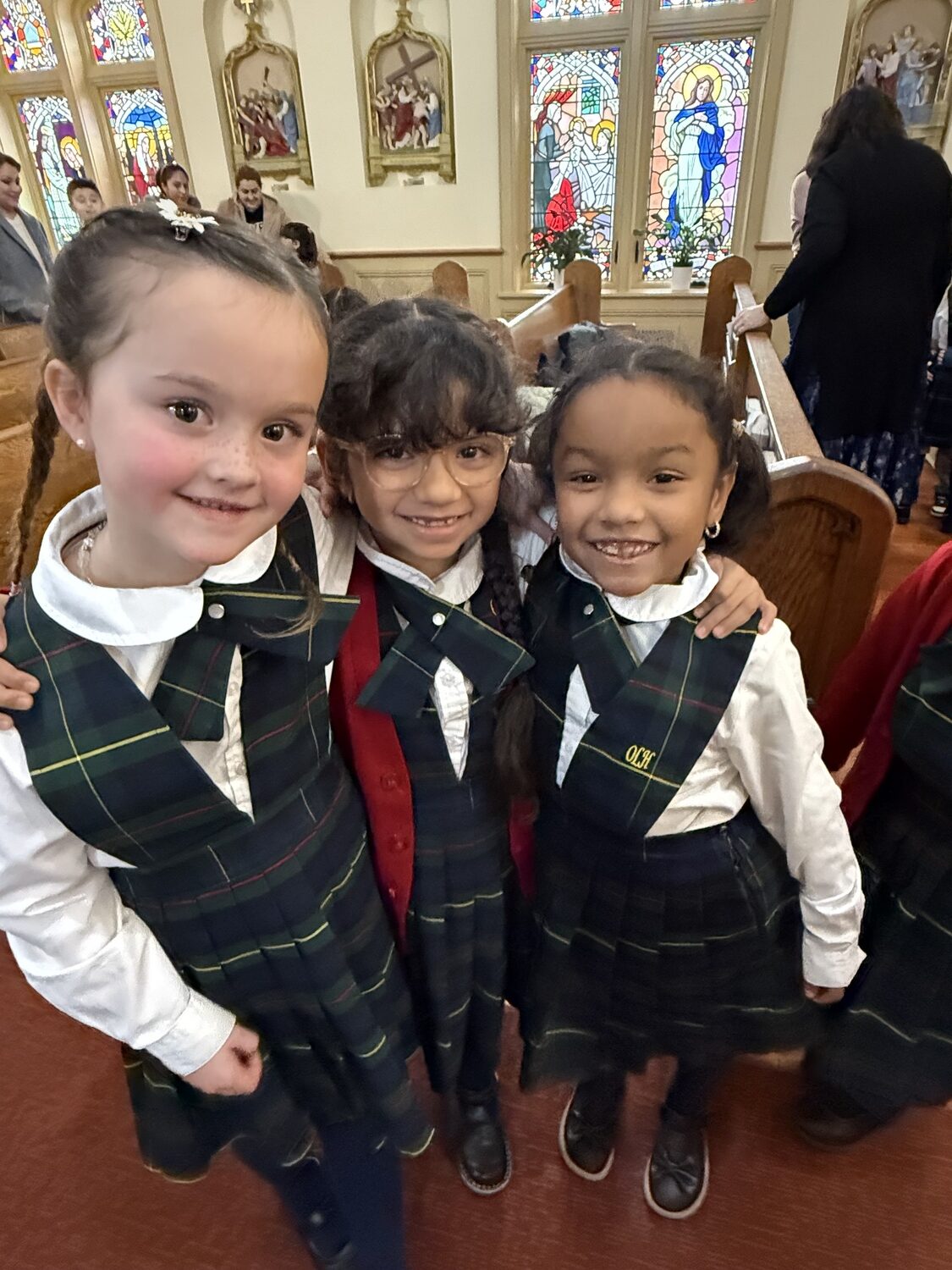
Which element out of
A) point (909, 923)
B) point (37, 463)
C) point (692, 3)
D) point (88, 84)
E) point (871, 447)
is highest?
point (692, 3)

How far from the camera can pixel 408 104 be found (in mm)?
5160

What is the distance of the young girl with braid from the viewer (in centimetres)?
55

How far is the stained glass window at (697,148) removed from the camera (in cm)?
483

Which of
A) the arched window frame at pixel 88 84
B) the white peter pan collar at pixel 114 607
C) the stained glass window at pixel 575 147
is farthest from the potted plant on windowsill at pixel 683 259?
the white peter pan collar at pixel 114 607

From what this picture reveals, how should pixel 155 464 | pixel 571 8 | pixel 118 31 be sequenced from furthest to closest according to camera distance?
pixel 118 31 → pixel 571 8 → pixel 155 464

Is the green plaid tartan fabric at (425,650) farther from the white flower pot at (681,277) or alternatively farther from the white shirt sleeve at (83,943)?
the white flower pot at (681,277)

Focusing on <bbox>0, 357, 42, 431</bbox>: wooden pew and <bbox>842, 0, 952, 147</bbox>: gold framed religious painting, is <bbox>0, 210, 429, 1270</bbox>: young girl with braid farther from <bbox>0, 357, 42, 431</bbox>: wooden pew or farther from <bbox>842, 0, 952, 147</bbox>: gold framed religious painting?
<bbox>842, 0, 952, 147</bbox>: gold framed religious painting

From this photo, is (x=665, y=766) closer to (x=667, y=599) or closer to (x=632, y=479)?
(x=667, y=599)

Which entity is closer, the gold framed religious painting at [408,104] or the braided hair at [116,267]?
the braided hair at [116,267]

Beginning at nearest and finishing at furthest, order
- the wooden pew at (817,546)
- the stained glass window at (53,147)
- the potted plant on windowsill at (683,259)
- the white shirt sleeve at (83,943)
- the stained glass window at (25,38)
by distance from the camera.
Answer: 1. the white shirt sleeve at (83,943)
2. the wooden pew at (817,546)
3. the potted plant on windowsill at (683,259)
4. the stained glass window at (25,38)
5. the stained glass window at (53,147)

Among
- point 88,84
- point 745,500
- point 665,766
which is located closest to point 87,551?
point 665,766

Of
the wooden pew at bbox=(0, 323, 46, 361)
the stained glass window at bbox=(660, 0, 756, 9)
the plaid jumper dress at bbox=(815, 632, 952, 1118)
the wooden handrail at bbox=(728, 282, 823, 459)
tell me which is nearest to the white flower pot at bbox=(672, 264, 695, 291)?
the stained glass window at bbox=(660, 0, 756, 9)

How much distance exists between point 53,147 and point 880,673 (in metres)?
7.56

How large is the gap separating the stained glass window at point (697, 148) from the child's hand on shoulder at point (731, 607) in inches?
196
